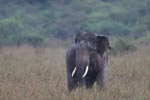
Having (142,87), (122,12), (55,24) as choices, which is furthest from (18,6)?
(142,87)

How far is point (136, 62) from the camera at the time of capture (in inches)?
471

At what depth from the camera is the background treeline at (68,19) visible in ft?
83.9

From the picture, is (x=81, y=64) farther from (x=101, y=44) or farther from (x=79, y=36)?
(x=101, y=44)

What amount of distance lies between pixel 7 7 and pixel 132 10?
6.71m

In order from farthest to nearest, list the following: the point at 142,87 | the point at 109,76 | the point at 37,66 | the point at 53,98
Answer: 1. the point at 37,66
2. the point at 109,76
3. the point at 142,87
4. the point at 53,98

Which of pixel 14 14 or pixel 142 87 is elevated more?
pixel 142 87

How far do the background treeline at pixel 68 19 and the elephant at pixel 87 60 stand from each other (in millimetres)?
15760

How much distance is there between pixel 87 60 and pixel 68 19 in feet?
67.1

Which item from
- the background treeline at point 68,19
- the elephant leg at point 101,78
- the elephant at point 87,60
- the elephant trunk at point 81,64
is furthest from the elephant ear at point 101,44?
the background treeline at point 68,19

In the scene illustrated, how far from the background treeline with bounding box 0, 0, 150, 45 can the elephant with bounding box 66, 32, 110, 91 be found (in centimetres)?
1576

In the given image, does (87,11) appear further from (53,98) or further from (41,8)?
(53,98)

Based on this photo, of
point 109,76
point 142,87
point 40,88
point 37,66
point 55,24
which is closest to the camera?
point 40,88

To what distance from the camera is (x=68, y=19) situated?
91.5 feet

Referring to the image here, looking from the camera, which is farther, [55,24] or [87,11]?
[87,11]
